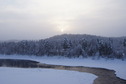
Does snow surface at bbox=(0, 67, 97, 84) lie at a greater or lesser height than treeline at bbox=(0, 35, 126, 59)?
lesser

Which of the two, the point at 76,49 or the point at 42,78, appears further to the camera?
the point at 76,49

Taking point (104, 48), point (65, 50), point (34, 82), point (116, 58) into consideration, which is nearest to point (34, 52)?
point (65, 50)

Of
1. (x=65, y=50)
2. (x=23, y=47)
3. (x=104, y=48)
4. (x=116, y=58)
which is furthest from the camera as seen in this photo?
(x=23, y=47)

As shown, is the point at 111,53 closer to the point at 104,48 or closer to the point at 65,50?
the point at 104,48

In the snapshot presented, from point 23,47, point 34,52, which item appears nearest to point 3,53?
point 23,47

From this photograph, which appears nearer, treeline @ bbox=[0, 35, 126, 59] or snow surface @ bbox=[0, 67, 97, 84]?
snow surface @ bbox=[0, 67, 97, 84]

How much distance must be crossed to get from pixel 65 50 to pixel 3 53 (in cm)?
5281

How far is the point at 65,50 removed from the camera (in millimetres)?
92938

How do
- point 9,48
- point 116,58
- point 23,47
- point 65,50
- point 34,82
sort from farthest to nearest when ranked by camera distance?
point 9,48
point 23,47
point 65,50
point 116,58
point 34,82

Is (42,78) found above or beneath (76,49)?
beneath

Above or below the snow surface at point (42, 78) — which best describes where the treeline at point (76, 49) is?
above

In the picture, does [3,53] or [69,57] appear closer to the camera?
[69,57]

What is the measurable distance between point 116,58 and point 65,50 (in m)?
29.4

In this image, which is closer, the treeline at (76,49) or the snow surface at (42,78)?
the snow surface at (42,78)
